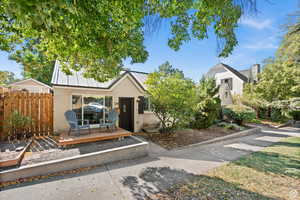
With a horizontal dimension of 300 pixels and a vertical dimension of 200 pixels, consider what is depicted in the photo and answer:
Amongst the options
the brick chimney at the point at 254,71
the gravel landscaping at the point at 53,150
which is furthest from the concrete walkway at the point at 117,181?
the brick chimney at the point at 254,71

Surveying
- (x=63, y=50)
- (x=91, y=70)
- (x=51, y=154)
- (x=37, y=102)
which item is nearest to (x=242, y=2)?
(x=63, y=50)

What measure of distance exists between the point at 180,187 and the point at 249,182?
212 centimetres

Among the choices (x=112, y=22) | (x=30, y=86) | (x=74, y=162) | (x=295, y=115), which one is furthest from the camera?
(x=30, y=86)

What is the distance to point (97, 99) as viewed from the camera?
778 cm

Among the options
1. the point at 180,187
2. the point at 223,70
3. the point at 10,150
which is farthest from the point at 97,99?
the point at 223,70

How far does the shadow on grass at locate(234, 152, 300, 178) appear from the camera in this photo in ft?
13.8

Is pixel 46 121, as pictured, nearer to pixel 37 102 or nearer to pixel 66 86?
pixel 37 102

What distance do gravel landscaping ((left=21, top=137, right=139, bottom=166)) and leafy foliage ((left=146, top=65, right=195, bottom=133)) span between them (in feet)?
9.27

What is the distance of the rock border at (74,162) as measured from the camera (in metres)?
3.45

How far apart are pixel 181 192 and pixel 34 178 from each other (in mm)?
4154

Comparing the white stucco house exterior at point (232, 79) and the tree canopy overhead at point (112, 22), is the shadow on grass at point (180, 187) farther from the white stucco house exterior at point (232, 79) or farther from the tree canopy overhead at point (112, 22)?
the white stucco house exterior at point (232, 79)

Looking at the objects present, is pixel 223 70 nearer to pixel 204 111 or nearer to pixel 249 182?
pixel 204 111

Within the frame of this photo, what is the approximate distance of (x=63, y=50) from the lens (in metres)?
4.07

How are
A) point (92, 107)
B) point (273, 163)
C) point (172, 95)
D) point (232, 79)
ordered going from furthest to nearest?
point (232, 79), point (92, 107), point (172, 95), point (273, 163)
